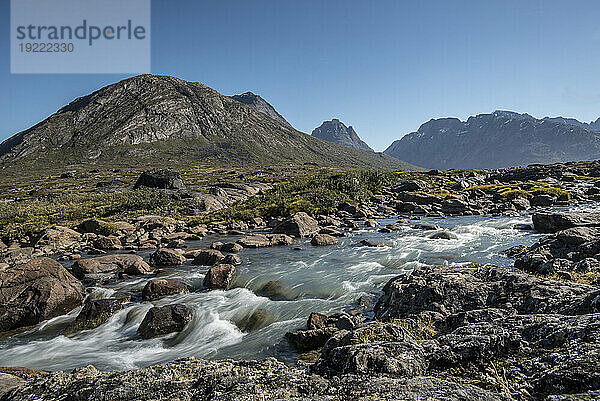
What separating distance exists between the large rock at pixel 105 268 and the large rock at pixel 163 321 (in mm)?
8940

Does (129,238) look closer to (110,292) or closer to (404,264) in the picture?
(110,292)

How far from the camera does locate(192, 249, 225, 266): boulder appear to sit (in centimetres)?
2228

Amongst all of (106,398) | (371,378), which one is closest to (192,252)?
(106,398)

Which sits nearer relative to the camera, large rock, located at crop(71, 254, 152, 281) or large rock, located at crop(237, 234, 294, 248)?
large rock, located at crop(71, 254, 152, 281)

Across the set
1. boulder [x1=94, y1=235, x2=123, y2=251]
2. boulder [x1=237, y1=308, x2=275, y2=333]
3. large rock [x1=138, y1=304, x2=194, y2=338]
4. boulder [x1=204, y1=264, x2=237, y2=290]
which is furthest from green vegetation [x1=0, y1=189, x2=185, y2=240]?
boulder [x1=237, y1=308, x2=275, y2=333]

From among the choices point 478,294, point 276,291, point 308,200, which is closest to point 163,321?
point 276,291

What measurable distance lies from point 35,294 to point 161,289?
544cm

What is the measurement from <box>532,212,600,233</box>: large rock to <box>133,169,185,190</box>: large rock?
67.6 meters

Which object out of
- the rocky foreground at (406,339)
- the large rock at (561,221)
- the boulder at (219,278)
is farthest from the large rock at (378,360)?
the large rock at (561,221)

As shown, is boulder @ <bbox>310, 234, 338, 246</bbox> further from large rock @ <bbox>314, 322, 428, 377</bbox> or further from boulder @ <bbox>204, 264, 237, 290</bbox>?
large rock @ <bbox>314, 322, 428, 377</bbox>

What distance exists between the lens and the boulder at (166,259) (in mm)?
22688

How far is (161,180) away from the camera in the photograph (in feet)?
243

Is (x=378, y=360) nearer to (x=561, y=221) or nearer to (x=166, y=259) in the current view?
(x=166, y=259)

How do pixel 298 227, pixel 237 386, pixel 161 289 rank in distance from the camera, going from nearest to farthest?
1. pixel 237 386
2. pixel 161 289
3. pixel 298 227
